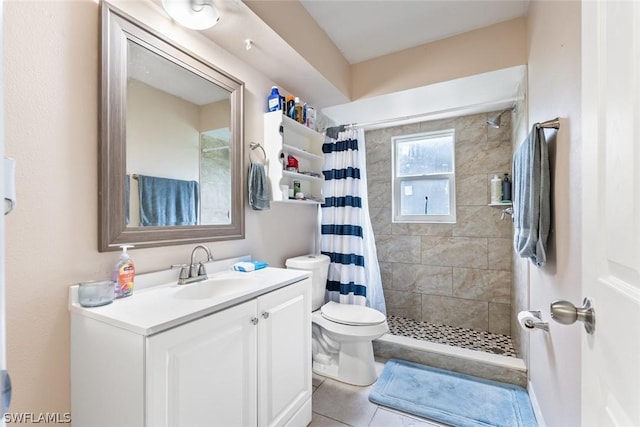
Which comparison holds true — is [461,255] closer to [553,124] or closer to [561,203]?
[561,203]

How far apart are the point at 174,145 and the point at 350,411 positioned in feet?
6.06

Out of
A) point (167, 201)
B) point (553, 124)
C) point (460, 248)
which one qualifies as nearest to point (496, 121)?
point (460, 248)

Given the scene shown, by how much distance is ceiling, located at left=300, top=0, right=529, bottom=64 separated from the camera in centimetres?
178

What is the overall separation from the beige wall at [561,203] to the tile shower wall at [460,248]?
3.68 ft

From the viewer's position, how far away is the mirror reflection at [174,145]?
124 cm

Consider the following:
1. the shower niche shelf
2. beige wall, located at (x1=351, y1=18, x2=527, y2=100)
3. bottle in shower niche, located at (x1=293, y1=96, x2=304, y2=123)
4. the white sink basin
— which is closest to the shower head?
beige wall, located at (x1=351, y1=18, x2=527, y2=100)

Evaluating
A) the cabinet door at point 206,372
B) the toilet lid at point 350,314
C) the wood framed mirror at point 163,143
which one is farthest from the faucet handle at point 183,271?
the toilet lid at point 350,314

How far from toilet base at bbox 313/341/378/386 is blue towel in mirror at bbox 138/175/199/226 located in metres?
1.40

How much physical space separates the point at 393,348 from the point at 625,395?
2022 mm

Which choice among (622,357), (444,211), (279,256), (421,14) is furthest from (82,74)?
(444,211)

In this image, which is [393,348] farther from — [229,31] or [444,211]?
[229,31]

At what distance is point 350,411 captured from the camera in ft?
5.59

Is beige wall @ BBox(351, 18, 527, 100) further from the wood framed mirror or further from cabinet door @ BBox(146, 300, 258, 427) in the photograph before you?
cabinet door @ BBox(146, 300, 258, 427)

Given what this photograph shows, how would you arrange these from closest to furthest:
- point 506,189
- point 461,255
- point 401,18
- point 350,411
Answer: point 350,411 < point 401,18 < point 506,189 < point 461,255
